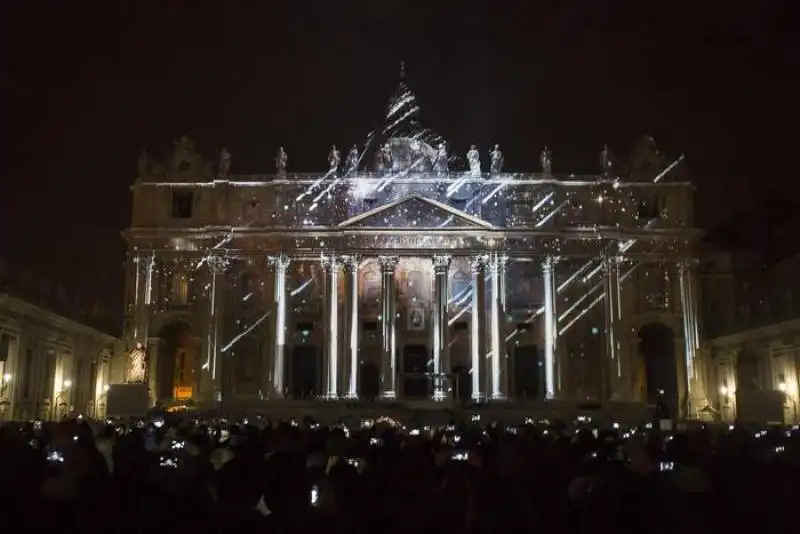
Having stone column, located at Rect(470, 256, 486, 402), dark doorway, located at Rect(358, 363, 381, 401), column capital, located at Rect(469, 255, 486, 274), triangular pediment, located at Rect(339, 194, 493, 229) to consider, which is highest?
triangular pediment, located at Rect(339, 194, 493, 229)

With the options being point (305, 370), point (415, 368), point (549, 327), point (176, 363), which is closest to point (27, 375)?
point (176, 363)

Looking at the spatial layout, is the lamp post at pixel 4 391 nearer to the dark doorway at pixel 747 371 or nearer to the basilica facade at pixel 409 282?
the basilica facade at pixel 409 282

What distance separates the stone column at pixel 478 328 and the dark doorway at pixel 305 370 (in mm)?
12622

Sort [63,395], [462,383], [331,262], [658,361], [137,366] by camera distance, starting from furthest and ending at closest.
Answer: [658,361], [462,383], [331,262], [137,366], [63,395]

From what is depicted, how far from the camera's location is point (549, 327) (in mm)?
63594

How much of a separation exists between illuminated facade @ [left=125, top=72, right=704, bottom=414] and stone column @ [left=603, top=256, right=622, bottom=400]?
4.7 inches

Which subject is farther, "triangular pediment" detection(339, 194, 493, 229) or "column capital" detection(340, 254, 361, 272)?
"column capital" detection(340, 254, 361, 272)

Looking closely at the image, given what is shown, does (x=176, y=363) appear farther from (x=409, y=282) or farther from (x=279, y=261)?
(x=409, y=282)

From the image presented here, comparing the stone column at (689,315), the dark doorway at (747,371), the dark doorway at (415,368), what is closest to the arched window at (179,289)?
the dark doorway at (415,368)

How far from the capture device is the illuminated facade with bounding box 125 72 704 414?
209 feet

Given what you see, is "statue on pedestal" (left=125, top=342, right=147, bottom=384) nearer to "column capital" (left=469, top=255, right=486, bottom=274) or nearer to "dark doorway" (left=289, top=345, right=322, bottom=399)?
"dark doorway" (left=289, top=345, right=322, bottom=399)

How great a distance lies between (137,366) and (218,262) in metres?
10.6

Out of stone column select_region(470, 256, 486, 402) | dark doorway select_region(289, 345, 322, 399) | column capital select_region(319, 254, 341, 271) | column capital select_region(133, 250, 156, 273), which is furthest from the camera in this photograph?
dark doorway select_region(289, 345, 322, 399)

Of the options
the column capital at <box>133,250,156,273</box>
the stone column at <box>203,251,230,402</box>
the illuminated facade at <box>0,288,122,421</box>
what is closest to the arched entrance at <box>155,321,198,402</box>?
the stone column at <box>203,251,230,402</box>
